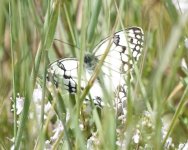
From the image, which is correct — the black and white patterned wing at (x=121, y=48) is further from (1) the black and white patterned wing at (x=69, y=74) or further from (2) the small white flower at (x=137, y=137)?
(2) the small white flower at (x=137, y=137)

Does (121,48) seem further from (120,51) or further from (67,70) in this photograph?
(67,70)

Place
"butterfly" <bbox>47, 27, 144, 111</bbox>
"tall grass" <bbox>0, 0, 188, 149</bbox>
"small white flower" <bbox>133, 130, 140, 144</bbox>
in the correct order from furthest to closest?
1. "butterfly" <bbox>47, 27, 144, 111</bbox>
2. "small white flower" <bbox>133, 130, 140, 144</bbox>
3. "tall grass" <bbox>0, 0, 188, 149</bbox>

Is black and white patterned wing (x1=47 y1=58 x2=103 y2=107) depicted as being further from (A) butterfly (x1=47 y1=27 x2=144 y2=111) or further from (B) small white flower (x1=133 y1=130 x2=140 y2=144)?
(B) small white flower (x1=133 y1=130 x2=140 y2=144)

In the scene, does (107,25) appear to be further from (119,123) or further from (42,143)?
(42,143)

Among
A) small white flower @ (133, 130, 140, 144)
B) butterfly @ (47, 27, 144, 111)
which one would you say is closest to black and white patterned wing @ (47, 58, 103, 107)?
butterfly @ (47, 27, 144, 111)

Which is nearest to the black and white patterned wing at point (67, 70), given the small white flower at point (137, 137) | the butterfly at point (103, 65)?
the butterfly at point (103, 65)

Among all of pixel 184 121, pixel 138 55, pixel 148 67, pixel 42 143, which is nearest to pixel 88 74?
pixel 138 55

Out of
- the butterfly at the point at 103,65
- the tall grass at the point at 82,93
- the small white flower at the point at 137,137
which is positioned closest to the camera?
the tall grass at the point at 82,93

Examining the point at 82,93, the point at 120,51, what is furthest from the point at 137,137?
the point at 120,51
